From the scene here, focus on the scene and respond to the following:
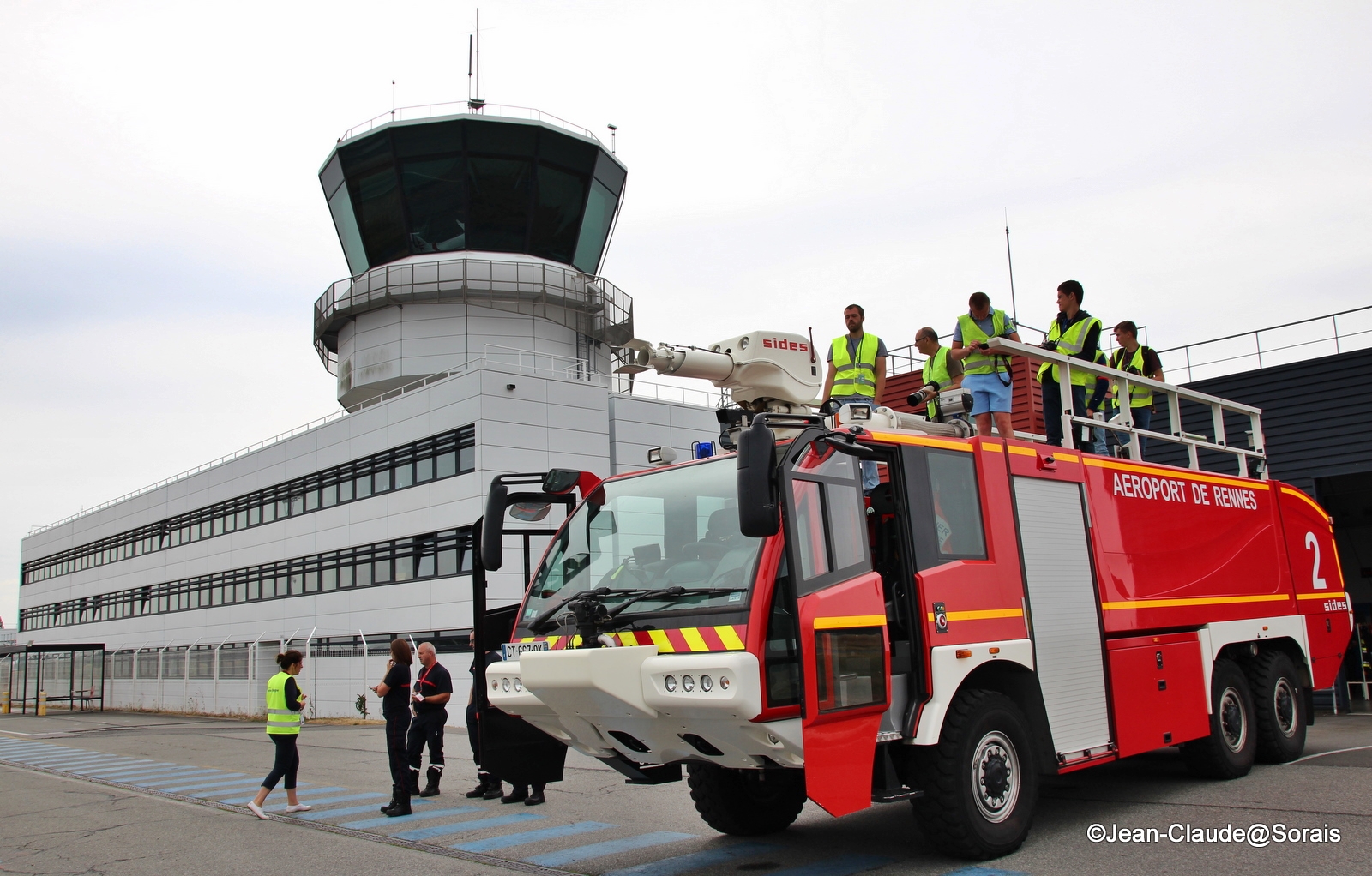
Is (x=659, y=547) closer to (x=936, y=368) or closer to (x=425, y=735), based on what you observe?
(x=936, y=368)

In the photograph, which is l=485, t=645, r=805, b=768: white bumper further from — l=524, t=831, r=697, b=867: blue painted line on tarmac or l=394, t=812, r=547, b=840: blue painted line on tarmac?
l=394, t=812, r=547, b=840: blue painted line on tarmac

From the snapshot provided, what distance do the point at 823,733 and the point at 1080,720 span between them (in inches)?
96.9

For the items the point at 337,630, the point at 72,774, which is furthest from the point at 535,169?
the point at 72,774

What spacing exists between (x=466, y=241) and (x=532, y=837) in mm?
27305

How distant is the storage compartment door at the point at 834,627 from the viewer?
18.7 feet

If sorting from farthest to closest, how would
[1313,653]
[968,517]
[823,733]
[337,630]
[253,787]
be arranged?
[337,630] < [253,787] < [1313,653] < [968,517] < [823,733]

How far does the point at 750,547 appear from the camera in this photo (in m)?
5.90

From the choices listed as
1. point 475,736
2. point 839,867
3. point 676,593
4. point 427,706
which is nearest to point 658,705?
point 676,593

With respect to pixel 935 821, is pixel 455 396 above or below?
above

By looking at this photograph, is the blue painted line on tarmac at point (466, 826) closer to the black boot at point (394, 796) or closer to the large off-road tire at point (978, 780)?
the black boot at point (394, 796)

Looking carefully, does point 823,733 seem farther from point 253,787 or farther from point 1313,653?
→ point 253,787

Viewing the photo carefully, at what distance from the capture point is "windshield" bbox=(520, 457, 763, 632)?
19.4ft

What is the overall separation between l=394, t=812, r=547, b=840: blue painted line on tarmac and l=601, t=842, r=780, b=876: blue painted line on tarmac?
257 cm

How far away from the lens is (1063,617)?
23.9 feet
